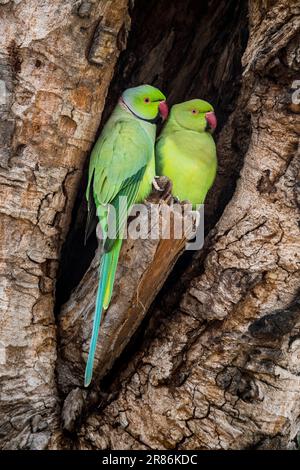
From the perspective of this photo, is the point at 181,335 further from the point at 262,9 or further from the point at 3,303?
the point at 262,9

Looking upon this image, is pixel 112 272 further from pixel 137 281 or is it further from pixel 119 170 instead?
pixel 119 170

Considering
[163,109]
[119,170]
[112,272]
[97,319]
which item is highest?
[163,109]

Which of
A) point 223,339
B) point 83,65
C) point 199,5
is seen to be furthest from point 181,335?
point 199,5

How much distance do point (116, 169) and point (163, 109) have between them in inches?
20.2

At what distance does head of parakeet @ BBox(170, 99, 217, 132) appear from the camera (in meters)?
3.01

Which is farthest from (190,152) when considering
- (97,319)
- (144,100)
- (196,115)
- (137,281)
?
(97,319)

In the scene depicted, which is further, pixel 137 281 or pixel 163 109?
pixel 163 109

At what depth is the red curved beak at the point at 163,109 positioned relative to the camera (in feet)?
10.0

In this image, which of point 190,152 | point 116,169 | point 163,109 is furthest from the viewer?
point 163,109

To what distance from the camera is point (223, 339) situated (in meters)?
2.40

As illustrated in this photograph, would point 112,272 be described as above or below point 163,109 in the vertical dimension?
below

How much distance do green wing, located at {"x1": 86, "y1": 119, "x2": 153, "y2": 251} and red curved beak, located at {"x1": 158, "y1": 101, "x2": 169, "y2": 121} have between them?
A: 33cm

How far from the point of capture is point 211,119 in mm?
3031

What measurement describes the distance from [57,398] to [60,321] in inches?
13.4
